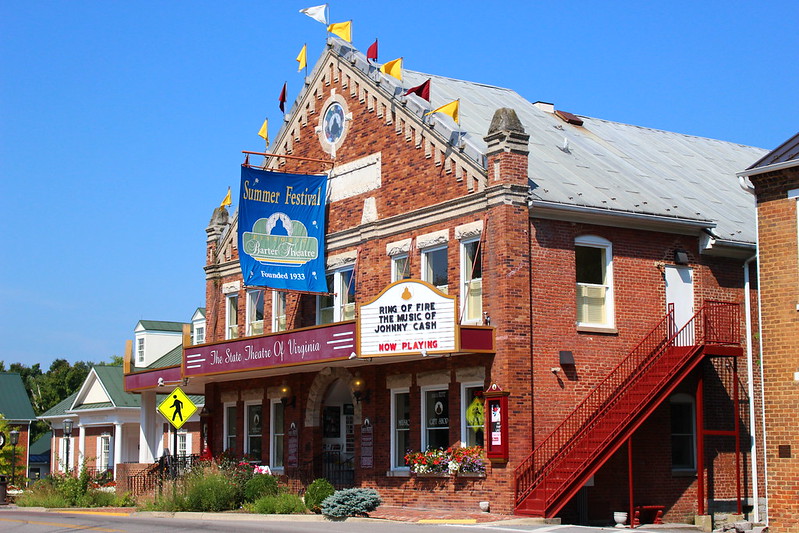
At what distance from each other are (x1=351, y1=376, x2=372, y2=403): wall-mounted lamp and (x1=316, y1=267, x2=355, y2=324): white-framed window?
7.50 ft

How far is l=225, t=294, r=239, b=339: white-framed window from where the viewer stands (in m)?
37.0

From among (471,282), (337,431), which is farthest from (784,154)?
(337,431)

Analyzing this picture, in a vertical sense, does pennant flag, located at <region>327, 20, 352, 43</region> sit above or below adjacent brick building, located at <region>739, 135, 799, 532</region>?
above

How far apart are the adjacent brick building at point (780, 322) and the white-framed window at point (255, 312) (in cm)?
1795

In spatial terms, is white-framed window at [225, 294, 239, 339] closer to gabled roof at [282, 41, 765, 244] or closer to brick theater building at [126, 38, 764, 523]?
brick theater building at [126, 38, 764, 523]

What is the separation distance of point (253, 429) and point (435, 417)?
9778mm

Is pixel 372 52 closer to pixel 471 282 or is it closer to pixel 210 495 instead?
pixel 471 282

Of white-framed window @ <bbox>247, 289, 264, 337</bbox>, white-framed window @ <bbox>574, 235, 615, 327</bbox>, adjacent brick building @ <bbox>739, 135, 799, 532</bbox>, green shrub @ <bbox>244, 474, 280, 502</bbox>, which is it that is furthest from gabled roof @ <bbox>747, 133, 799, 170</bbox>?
white-framed window @ <bbox>247, 289, 264, 337</bbox>

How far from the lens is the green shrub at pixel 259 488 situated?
2905 centimetres

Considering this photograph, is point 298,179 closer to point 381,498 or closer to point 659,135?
point 381,498

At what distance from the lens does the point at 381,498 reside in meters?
27.8

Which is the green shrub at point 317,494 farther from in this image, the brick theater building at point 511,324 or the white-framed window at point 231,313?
the white-framed window at point 231,313

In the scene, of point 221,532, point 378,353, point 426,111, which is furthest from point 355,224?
point 221,532

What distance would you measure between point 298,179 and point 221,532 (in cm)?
1327
